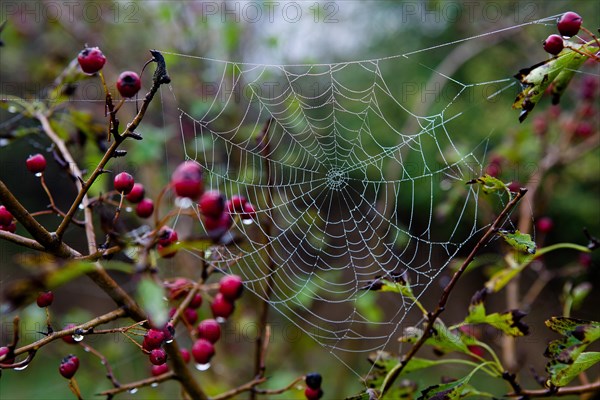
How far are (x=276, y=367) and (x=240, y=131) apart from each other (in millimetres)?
1344

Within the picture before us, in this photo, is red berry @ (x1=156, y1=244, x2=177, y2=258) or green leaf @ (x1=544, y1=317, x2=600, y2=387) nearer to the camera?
red berry @ (x1=156, y1=244, x2=177, y2=258)

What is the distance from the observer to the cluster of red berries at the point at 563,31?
3.08 feet

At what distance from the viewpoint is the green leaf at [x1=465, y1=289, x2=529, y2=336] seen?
98cm

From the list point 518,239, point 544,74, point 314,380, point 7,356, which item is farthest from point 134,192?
point 544,74

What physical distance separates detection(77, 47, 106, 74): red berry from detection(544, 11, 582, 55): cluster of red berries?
2.59ft

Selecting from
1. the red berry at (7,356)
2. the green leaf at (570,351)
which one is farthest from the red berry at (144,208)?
the green leaf at (570,351)

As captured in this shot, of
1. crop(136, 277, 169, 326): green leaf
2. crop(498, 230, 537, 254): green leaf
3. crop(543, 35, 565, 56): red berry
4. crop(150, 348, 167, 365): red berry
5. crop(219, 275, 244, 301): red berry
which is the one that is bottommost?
crop(150, 348, 167, 365): red berry

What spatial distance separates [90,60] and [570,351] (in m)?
0.95

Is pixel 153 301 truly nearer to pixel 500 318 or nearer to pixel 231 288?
pixel 231 288

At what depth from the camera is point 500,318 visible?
1.00m

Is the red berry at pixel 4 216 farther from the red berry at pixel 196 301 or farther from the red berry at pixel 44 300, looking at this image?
the red berry at pixel 196 301

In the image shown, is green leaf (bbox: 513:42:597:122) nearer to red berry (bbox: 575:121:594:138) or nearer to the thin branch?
the thin branch

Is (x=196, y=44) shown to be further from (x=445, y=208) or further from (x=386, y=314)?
(x=386, y=314)

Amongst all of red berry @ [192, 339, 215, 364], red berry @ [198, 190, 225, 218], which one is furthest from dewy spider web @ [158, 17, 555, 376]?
red berry @ [192, 339, 215, 364]
